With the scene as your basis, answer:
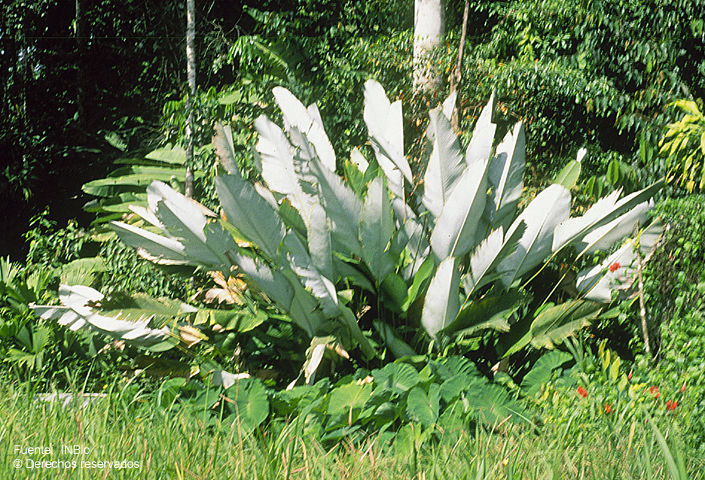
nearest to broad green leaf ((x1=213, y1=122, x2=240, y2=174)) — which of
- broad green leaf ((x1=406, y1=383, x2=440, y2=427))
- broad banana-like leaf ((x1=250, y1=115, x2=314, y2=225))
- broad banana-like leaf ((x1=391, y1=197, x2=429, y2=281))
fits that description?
broad banana-like leaf ((x1=250, y1=115, x2=314, y2=225))

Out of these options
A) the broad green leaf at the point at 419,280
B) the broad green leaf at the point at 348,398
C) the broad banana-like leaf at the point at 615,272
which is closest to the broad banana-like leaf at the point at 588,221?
the broad banana-like leaf at the point at 615,272

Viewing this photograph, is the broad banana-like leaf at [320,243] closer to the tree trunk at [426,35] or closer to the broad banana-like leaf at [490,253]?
the broad banana-like leaf at [490,253]

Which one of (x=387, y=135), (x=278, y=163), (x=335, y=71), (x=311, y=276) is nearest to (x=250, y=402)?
(x=311, y=276)

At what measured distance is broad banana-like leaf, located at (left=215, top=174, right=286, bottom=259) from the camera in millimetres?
3350

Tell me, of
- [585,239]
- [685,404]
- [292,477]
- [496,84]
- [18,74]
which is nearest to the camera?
[292,477]

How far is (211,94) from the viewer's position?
548 centimetres

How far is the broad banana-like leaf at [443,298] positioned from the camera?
334 cm

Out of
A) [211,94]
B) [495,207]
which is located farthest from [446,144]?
[211,94]

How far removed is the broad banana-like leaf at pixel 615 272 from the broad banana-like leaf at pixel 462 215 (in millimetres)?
722

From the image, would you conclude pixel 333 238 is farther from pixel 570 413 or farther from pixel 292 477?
pixel 292 477

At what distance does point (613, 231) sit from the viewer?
3848 mm

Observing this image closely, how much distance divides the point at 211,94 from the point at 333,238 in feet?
7.85

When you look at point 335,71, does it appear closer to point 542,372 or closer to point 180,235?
point 180,235

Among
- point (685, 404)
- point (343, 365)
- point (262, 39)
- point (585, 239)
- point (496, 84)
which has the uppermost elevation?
point (262, 39)
